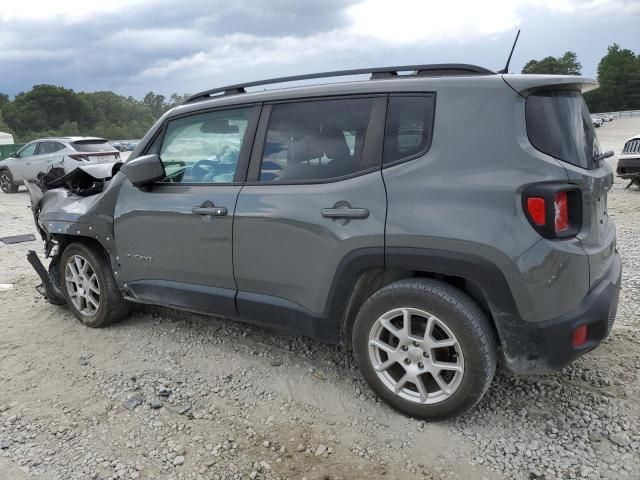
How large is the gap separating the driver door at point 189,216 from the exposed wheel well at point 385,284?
834 mm

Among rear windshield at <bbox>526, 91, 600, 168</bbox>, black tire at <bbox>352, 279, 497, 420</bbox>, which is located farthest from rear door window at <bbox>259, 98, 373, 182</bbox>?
rear windshield at <bbox>526, 91, 600, 168</bbox>

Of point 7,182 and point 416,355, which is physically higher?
point 7,182

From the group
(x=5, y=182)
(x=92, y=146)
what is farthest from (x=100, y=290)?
(x=5, y=182)

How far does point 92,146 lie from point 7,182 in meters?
3.26

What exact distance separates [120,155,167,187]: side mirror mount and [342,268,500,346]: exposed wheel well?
5.31 ft

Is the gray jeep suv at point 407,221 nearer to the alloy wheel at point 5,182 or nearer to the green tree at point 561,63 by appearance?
the alloy wheel at point 5,182

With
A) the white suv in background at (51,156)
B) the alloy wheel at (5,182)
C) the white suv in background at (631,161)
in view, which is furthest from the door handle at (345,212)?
the alloy wheel at (5,182)

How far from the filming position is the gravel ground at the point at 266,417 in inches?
98.0

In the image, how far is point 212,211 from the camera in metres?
3.24

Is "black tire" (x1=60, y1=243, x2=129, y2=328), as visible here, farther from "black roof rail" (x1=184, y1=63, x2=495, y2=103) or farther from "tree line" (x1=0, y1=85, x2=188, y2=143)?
"tree line" (x1=0, y1=85, x2=188, y2=143)

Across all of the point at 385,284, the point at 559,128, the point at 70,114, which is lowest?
the point at 385,284

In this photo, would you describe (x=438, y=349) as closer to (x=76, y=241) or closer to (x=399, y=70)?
(x=399, y=70)

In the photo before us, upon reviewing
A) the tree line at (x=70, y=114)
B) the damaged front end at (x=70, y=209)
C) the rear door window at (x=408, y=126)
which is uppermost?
the tree line at (x=70, y=114)

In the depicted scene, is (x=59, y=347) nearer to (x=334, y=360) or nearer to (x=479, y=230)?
(x=334, y=360)
